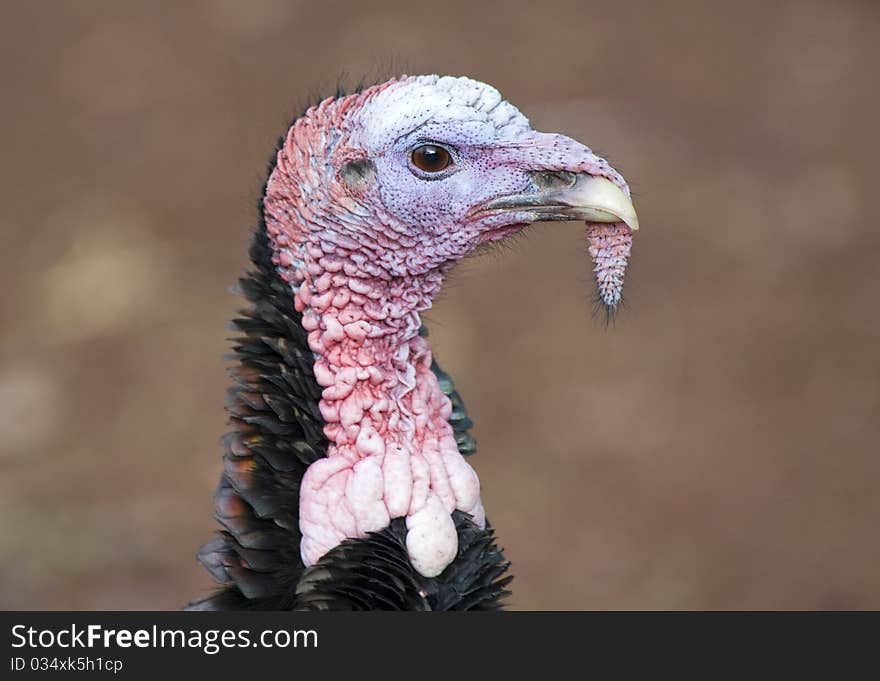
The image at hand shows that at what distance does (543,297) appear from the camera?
7656 mm

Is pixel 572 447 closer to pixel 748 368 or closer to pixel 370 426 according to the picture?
pixel 748 368

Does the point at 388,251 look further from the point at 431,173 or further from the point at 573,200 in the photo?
the point at 573,200

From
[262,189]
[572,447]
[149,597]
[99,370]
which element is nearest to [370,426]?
[262,189]

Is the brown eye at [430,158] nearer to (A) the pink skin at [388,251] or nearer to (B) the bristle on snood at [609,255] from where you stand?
(A) the pink skin at [388,251]

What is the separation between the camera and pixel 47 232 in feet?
26.1

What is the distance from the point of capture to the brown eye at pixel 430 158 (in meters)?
2.93

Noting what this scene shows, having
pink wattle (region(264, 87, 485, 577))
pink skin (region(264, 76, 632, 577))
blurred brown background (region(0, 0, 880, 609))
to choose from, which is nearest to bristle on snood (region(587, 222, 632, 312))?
pink skin (region(264, 76, 632, 577))

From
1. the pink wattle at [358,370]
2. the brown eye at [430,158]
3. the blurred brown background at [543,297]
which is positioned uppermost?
the blurred brown background at [543,297]

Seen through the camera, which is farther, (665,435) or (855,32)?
(855,32)

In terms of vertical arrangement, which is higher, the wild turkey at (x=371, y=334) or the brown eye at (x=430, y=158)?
the brown eye at (x=430, y=158)

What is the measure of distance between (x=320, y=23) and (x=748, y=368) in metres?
4.10

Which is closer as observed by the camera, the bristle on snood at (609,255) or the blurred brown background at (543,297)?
the bristle on snood at (609,255)

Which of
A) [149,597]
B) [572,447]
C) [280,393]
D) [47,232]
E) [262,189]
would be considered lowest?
[280,393]

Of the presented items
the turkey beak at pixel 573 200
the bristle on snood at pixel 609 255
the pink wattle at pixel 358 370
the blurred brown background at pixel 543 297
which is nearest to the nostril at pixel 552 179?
the turkey beak at pixel 573 200
